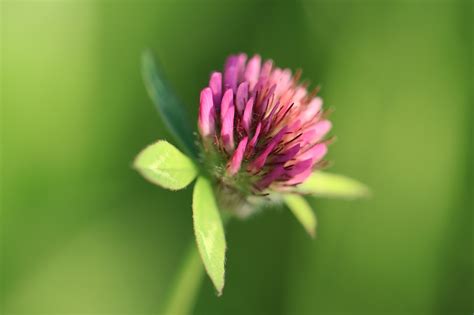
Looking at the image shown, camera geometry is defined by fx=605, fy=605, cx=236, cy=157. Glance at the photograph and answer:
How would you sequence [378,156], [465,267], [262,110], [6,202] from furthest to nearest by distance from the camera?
[378,156]
[465,267]
[6,202]
[262,110]

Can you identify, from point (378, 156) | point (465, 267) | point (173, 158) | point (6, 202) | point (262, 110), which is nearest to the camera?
point (173, 158)

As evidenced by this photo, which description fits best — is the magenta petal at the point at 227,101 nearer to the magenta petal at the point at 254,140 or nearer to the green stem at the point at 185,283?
the magenta petal at the point at 254,140

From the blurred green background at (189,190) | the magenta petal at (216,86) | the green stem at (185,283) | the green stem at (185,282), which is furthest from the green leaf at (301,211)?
the blurred green background at (189,190)

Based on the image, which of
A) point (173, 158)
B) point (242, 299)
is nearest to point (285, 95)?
point (173, 158)

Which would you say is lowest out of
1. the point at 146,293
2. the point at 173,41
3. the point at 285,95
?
the point at 146,293

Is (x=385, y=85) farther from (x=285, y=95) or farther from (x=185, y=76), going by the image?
(x=285, y=95)

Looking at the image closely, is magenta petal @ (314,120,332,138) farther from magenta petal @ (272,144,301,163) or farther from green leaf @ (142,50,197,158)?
green leaf @ (142,50,197,158)
